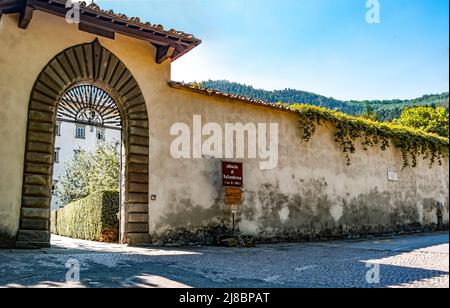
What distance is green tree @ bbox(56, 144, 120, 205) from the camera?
24.4 metres

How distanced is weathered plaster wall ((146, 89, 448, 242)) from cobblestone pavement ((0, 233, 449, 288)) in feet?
6.45

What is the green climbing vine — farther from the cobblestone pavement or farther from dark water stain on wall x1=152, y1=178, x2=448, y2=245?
the cobblestone pavement

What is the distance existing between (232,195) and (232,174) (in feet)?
2.03

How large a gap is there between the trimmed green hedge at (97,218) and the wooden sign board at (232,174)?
13.5 ft

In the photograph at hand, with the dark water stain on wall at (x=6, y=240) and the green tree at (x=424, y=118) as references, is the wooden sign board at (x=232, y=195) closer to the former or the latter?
the dark water stain on wall at (x=6, y=240)

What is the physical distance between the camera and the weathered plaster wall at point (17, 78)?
816 centimetres

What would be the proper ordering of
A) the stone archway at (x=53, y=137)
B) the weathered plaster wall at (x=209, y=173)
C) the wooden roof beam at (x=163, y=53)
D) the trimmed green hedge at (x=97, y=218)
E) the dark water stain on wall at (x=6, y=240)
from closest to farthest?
the dark water stain on wall at (x=6, y=240) → the stone archway at (x=53, y=137) → the weathered plaster wall at (x=209, y=173) → the wooden roof beam at (x=163, y=53) → the trimmed green hedge at (x=97, y=218)

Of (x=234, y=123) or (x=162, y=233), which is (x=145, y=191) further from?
(x=234, y=123)

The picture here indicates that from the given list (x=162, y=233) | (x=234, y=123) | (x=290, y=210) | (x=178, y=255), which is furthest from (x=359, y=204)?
(x=178, y=255)

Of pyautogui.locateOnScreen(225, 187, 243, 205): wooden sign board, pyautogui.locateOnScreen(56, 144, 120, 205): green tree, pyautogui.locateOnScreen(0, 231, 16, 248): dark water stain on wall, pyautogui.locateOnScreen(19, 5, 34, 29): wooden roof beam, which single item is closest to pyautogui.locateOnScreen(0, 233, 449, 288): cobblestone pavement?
pyautogui.locateOnScreen(0, 231, 16, 248): dark water stain on wall

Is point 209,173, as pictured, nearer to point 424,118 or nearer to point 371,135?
point 371,135

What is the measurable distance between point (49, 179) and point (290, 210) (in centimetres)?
656

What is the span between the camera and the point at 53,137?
28.8 feet

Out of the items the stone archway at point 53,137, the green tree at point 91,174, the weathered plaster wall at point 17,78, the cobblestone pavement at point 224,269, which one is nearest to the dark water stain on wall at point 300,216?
the stone archway at point 53,137
